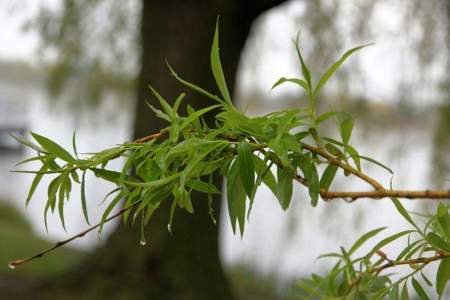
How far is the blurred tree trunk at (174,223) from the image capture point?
87.0 inches

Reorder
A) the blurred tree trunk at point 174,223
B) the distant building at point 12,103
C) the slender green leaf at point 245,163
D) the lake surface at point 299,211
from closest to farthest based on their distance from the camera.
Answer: the slender green leaf at point 245,163, the blurred tree trunk at point 174,223, the lake surface at point 299,211, the distant building at point 12,103

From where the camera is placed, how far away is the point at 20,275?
262 cm

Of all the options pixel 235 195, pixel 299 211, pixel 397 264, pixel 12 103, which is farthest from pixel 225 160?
pixel 12 103

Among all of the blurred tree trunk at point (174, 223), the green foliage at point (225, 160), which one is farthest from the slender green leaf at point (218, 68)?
the blurred tree trunk at point (174, 223)

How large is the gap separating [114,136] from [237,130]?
3939 millimetres

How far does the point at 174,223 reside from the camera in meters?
2.24

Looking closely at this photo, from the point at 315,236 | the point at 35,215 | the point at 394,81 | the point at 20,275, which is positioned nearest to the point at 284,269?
the point at 315,236

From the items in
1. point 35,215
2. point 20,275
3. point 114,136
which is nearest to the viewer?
point 20,275

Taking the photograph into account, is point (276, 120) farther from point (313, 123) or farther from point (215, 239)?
point (215, 239)

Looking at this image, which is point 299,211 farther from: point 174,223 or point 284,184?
point 284,184

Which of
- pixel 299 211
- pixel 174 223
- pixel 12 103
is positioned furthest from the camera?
pixel 12 103

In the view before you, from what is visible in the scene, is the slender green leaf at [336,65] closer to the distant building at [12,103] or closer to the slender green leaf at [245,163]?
the slender green leaf at [245,163]

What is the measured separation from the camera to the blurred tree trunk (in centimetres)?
221

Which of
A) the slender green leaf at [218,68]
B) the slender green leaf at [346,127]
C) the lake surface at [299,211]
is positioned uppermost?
the slender green leaf at [218,68]
